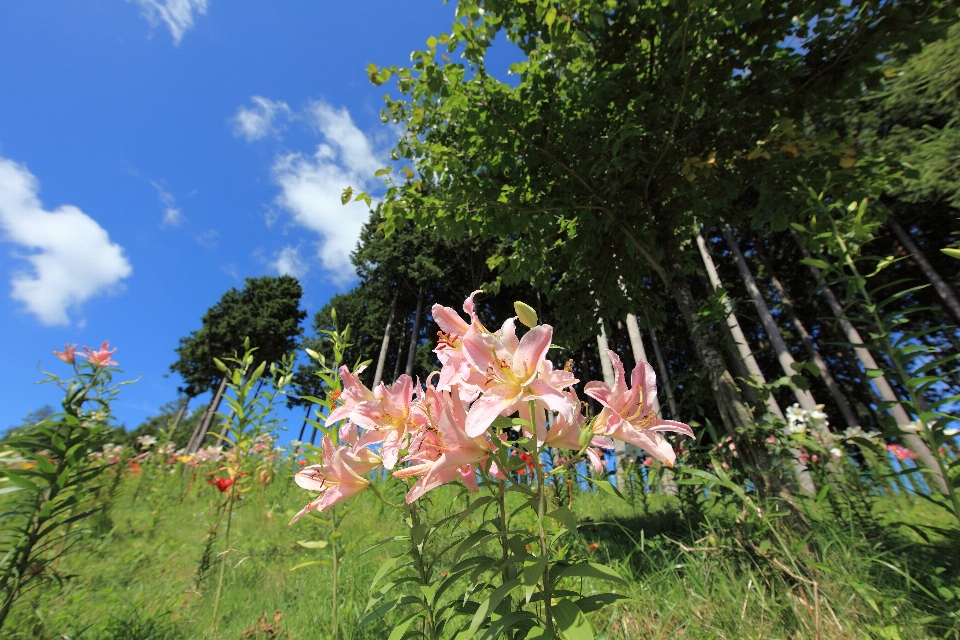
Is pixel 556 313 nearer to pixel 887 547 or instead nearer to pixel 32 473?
pixel 887 547

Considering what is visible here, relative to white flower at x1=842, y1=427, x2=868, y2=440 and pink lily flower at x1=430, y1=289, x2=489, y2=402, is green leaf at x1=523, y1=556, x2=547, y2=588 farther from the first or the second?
white flower at x1=842, y1=427, x2=868, y2=440

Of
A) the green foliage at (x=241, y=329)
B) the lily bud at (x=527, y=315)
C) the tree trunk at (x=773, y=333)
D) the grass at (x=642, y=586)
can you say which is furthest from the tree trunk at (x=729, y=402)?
the green foliage at (x=241, y=329)

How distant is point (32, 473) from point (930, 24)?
17.6 ft

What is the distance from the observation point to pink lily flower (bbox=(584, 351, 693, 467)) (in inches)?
30.9

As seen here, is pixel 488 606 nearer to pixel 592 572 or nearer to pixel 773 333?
pixel 592 572

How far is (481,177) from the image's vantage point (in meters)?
3.67

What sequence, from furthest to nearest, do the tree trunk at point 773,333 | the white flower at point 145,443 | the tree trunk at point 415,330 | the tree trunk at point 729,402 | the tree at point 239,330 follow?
the tree at point 239,330
the tree trunk at point 415,330
the tree trunk at point 773,333
the white flower at point 145,443
the tree trunk at point 729,402

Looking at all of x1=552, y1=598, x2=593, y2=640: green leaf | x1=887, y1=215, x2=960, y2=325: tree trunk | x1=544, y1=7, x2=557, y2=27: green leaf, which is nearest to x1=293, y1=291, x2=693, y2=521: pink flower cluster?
x1=552, y1=598, x2=593, y2=640: green leaf

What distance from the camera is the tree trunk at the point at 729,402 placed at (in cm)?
244

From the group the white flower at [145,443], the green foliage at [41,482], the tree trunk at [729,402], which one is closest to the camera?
the green foliage at [41,482]

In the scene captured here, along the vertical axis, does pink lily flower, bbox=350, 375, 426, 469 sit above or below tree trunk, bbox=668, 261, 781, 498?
below

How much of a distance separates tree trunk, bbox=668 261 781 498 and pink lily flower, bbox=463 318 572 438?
89.9 inches

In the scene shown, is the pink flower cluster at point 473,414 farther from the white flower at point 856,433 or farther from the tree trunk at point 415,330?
the tree trunk at point 415,330

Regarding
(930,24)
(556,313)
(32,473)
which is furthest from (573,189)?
(32,473)
